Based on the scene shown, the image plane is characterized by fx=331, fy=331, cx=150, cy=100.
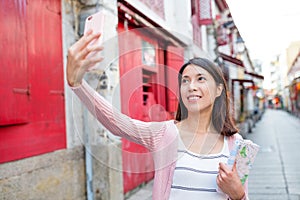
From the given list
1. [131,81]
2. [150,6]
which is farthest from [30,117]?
[150,6]

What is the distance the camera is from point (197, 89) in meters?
1.44

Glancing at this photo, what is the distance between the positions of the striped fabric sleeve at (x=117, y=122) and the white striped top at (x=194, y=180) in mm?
159

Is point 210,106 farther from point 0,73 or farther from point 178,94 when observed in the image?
point 0,73

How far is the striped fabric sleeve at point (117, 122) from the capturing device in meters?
1.27

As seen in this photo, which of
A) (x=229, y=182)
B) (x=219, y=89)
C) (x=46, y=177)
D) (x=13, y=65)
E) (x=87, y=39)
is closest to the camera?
(x=87, y=39)

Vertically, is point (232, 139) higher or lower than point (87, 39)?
lower

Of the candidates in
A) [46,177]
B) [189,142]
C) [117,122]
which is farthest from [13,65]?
[189,142]

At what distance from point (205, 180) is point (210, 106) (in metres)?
0.34

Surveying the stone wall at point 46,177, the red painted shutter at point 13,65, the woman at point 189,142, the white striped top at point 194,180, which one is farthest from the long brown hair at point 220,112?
the stone wall at point 46,177

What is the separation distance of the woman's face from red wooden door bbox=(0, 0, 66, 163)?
1879 mm

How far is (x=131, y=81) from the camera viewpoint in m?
1.78

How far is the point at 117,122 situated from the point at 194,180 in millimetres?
423

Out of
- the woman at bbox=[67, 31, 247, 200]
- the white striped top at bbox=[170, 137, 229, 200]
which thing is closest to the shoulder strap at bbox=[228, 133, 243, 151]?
the woman at bbox=[67, 31, 247, 200]

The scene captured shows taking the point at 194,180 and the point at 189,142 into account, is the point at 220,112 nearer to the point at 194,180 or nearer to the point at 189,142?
the point at 189,142
